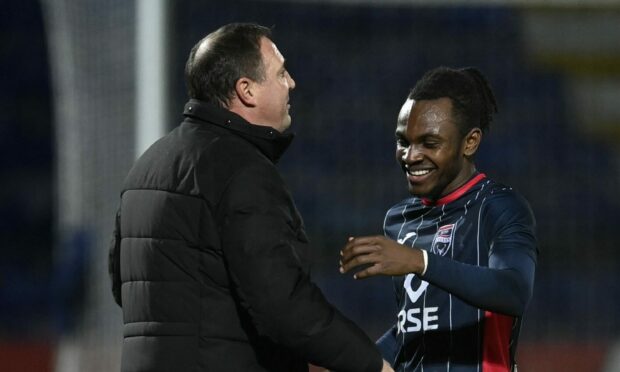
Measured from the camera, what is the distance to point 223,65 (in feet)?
6.68

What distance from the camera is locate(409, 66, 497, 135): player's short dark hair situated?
2.25m

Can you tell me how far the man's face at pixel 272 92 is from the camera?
2061 mm

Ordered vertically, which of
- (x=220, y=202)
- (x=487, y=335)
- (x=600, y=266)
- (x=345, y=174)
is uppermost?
(x=220, y=202)

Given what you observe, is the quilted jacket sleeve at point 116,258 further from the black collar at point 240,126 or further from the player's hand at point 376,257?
the player's hand at point 376,257

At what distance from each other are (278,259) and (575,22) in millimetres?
8139

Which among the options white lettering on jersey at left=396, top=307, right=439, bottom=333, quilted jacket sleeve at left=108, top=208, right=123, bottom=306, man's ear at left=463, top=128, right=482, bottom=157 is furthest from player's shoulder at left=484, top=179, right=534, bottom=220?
quilted jacket sleeve at left=108, top=208, right=123, bottom=306

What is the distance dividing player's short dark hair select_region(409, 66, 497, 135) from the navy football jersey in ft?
0.40

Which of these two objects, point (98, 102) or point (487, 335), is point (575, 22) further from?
point (487, 335)

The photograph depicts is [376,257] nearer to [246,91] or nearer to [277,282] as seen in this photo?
[277,282]

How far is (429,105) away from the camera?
2.24m

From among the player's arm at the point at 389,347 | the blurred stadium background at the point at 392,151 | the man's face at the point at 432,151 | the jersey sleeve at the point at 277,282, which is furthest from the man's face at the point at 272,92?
the blurred stadium background at the point at 392,151

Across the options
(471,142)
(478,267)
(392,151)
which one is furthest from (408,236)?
(392,151)

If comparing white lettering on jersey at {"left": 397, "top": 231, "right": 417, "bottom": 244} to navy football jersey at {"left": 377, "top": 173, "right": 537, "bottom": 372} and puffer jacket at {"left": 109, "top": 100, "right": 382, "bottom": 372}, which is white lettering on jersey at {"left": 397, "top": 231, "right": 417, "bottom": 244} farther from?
puffer jacket at {"left": 109, "top": 100, "right": 382, "bottom": 372}

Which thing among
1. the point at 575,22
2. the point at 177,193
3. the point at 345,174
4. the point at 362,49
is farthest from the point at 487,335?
the point at 575,22
